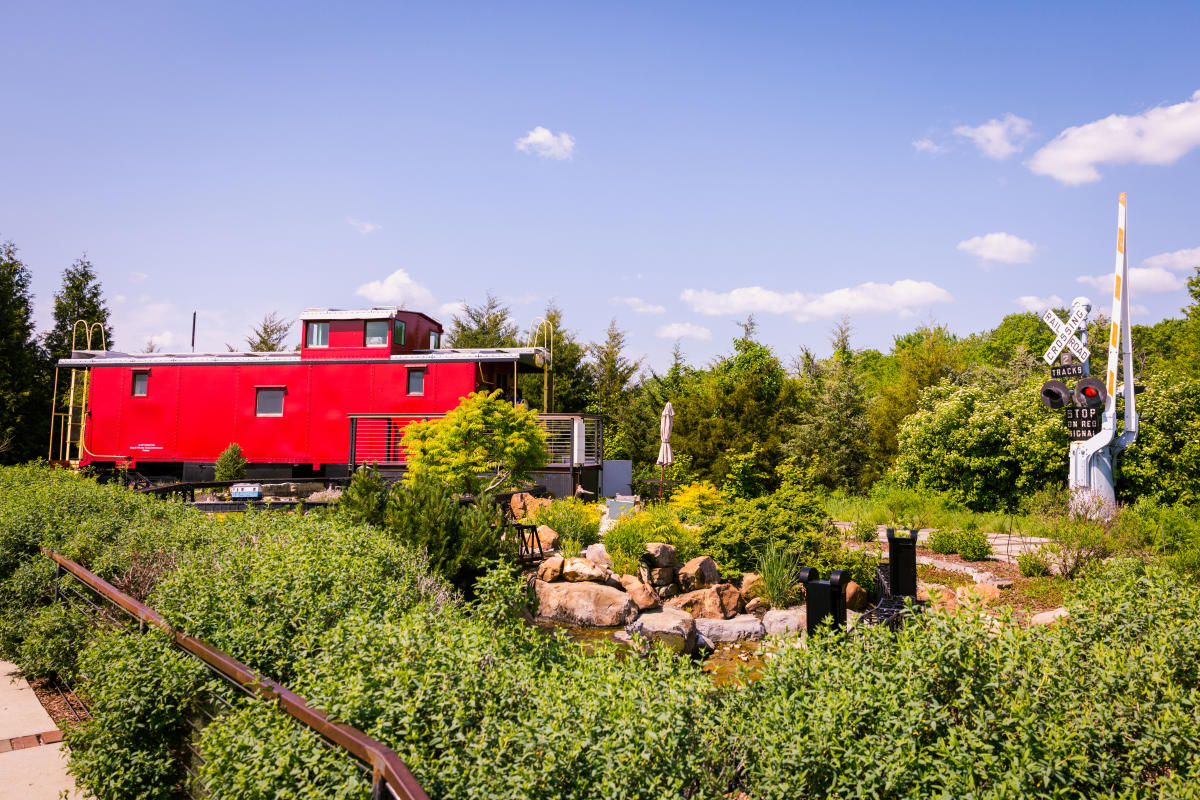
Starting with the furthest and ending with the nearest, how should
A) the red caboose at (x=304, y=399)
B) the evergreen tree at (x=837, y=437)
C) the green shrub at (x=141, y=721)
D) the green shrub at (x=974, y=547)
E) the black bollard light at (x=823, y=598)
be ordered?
the evergreen tree at (x=837, y=437) → the red caboose at (x=304, y=399) → the green shrub at (x=974, y=547) → the black bollard light at (x=823, y=598) → the green shrub at (x=141, y=721)

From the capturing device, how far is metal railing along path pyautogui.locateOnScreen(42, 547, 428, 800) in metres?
1.81

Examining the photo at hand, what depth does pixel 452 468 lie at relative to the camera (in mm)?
11141

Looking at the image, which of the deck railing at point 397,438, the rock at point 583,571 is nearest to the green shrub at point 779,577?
the rock at point 583,571

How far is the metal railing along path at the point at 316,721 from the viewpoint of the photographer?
181cm

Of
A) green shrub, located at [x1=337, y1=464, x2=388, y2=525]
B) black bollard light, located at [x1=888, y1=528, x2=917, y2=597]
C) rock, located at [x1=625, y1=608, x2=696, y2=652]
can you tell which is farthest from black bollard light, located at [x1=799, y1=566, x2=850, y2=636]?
green shrub, located at [x1=337, y1=464, x2=388, y2=525]

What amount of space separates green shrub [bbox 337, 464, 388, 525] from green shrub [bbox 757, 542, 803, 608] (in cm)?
439

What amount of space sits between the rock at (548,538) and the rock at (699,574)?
217 centimetres

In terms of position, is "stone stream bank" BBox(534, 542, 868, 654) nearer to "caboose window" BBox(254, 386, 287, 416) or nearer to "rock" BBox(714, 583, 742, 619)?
"rock" BBox(714, 583, 742, 619)

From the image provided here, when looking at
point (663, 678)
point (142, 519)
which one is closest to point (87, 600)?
point (142, 519)

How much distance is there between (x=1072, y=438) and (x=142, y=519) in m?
13.7

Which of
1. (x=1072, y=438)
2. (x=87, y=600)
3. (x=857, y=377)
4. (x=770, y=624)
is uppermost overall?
(x=857, y=377)

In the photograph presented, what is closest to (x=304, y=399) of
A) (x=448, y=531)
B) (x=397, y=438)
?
(x=397, y=438)

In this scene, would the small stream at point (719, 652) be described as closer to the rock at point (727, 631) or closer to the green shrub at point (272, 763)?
the rock at point (727, 631)

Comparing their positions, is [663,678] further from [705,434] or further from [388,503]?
[705,434]
